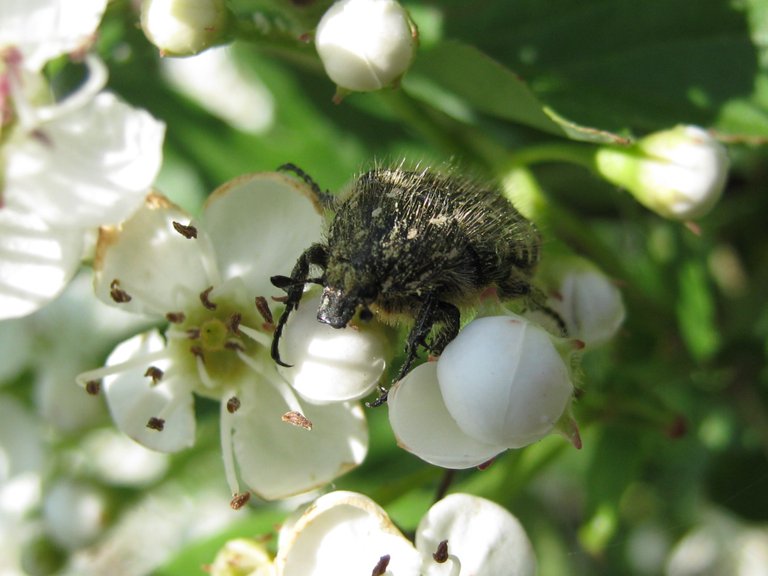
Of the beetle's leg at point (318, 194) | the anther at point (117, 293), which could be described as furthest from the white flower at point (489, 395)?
the anther at point (117, 293)

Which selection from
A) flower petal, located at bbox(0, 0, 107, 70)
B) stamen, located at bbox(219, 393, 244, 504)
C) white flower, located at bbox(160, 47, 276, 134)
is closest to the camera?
flower petal, located at bbox(0, 0, 107, 70)

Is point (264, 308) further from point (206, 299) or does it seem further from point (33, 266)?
point (33, 266)

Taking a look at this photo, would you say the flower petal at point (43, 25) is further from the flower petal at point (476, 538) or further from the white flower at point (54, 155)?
the flower petal at point (476, 538)

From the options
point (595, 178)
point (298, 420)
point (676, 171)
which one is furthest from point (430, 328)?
point (595, 178)

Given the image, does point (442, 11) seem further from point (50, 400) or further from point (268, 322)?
point (50, 400)

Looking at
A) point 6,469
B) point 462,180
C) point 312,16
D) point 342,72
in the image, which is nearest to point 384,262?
point 462,180

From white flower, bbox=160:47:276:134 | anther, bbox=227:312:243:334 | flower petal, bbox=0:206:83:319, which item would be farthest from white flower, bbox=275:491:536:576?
white flower, bbox=160:47:276:134

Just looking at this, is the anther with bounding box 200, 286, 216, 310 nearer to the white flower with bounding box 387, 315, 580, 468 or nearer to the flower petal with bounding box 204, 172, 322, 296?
the flower petal with bounding box 204, 172, 322, 296
